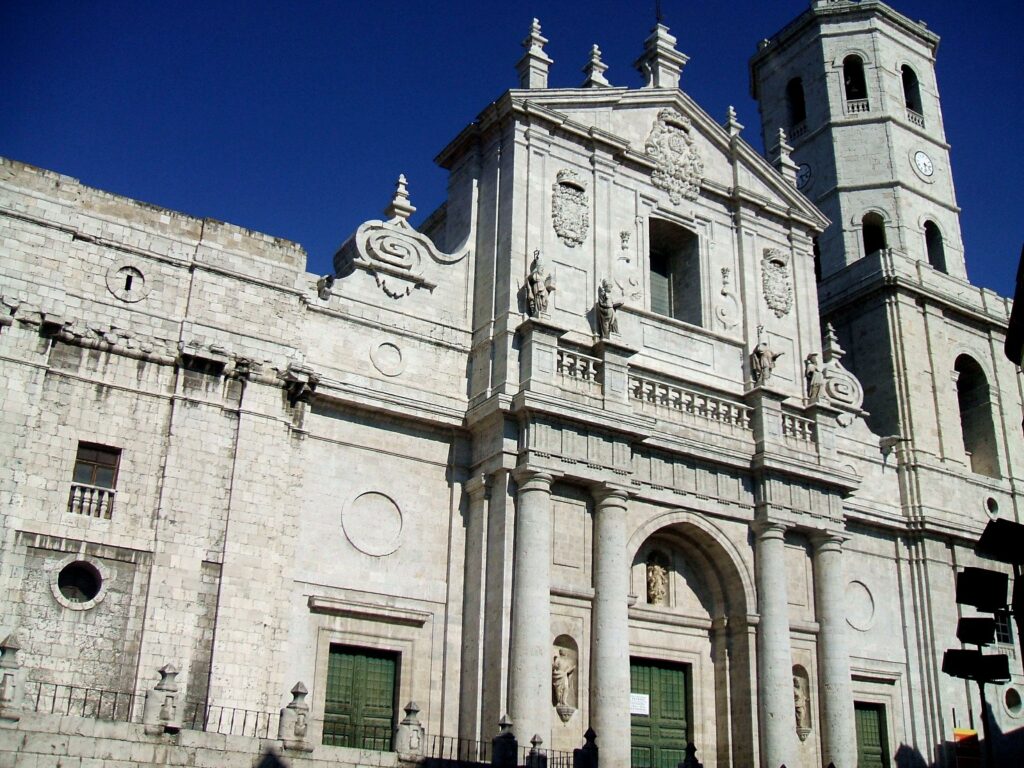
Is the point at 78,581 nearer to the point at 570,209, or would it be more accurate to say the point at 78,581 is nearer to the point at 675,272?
the point at 570,209

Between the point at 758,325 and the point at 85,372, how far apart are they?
49.1 ft

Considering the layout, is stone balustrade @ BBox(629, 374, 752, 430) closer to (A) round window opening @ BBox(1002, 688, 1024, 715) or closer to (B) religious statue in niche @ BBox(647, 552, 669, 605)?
(B) religious statue in niche @ BBox(647, 552, 669, 605)

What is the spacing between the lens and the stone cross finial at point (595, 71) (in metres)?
26.7

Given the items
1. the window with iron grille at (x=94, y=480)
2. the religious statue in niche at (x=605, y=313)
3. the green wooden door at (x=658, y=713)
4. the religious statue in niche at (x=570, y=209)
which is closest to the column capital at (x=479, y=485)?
the religious statue in niche at (x=605, y=313)

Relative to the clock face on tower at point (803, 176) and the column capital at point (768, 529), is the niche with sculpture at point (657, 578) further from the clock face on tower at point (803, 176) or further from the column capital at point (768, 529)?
the clock face on tower at point (803, 176)

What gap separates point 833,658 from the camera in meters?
23.9

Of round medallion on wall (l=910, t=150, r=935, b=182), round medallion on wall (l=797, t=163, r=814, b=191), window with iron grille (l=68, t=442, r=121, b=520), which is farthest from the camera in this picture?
round medallion on wall (l=797, t=163, r=814, b=191)

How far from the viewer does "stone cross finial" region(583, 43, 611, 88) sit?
87.6 ft

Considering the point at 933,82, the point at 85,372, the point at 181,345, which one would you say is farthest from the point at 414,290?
the point at 933,82

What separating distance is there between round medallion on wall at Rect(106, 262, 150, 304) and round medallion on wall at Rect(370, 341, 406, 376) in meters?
4.41

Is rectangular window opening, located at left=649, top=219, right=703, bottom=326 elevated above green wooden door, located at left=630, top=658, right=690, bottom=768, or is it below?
above

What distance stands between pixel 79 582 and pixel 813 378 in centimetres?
1632

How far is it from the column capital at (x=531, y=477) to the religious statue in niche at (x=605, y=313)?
11.5 ft

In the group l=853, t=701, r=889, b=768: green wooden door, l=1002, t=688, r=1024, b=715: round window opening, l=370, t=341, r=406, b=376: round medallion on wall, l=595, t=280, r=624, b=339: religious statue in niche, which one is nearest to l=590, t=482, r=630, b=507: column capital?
l=595, t=280, r=624, b=339: religious statue in niche
